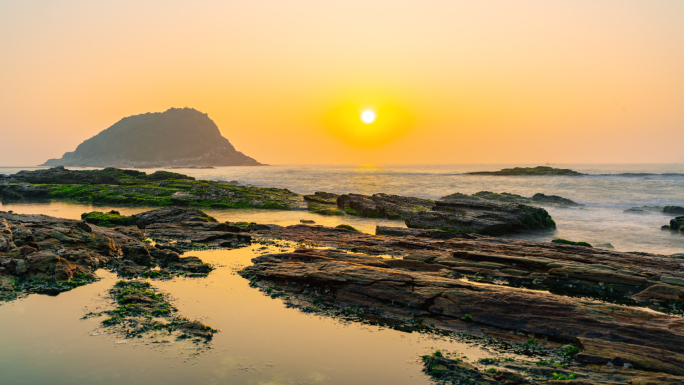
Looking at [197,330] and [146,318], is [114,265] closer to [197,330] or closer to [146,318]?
[146,318]

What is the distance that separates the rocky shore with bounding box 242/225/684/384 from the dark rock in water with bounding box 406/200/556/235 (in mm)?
7982

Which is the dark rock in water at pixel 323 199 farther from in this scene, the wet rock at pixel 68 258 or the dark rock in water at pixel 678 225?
the dark rock in water at pixel 678 225

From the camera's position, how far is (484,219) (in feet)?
88.6

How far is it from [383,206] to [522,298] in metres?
25.1

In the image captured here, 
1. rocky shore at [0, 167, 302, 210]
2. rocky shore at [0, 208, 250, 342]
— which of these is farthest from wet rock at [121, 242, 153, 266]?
rocky shore at [0, 167, 302, 210]

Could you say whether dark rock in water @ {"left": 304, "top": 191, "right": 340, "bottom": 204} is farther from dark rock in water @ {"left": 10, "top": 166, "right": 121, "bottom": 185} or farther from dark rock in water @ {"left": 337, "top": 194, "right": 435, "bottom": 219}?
dark rock in water @ {"left": 10, "top": 166, "right": 121, "bottom": 185}

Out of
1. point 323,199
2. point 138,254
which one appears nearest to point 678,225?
point 323,199

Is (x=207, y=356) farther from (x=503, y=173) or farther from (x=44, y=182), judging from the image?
(x=503, y=173)

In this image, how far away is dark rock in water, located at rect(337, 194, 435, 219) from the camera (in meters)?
34.3

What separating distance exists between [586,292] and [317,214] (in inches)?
1089

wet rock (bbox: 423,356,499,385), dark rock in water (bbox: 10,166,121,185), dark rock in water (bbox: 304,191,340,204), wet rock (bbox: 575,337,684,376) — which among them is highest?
dark rock in water (bbox: 10,166,121,185)

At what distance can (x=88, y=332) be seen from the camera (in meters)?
8.42

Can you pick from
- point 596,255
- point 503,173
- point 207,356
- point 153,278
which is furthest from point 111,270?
point 503,173

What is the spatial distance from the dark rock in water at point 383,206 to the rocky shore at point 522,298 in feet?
51.7
